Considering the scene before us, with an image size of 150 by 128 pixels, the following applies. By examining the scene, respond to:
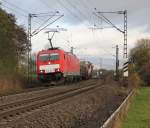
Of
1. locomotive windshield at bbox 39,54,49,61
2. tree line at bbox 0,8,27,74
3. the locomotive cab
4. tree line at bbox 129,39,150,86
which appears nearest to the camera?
tree line at bbox 0,8,27,74

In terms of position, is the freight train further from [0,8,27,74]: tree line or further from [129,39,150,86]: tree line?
[129,39,150,86]: tree line

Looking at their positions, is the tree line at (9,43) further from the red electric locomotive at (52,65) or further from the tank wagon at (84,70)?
the tank wagon at (84,70)

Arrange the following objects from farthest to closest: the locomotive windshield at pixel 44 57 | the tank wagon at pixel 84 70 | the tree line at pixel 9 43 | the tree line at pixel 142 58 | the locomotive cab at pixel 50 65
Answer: the tank wagon at pixel 84 70 → the tree line at pixel 142 58 → the locomotive windshield at pixel 44 57 → the locomotive cab at pixel 50 65 → the tree line at pixel 9 43

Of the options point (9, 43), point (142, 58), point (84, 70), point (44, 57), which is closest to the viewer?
point (9, 43)

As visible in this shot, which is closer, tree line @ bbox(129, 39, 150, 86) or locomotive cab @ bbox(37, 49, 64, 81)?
locomotive cab @ bbox(37, 49, 64, 81)

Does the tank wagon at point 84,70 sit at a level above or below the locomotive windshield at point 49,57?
below

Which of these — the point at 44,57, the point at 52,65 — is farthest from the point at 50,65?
the point at 44,57

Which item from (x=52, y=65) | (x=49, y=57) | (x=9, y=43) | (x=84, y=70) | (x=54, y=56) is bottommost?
(x=84, y=70)

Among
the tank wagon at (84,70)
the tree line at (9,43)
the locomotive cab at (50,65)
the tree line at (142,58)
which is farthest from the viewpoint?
the tank wagon at (84,70)

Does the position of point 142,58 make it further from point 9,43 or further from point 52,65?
point 9,43

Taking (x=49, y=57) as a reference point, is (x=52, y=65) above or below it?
below

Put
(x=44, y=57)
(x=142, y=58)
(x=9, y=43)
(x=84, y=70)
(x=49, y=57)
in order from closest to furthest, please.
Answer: (x=9, y=43) → (x=49, y=57) → (x=44, y=57) → (x=84, y=70) → (x=142, y=58)

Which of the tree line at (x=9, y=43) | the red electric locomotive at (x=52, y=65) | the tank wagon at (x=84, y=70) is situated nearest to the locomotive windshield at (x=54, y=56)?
the red electric locomotive at (x=52, y=65)

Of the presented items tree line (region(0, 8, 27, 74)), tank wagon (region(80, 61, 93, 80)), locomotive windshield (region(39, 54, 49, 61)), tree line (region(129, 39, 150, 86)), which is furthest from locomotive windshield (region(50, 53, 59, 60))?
tank wagon (region(80, 61, 93, 80))
